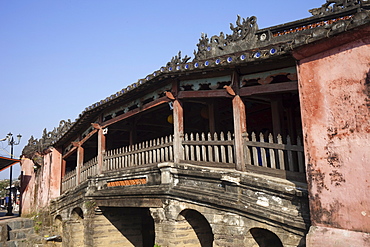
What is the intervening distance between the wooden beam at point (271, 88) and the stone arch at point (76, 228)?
787 centimetres

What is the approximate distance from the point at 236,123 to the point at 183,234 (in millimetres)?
2730

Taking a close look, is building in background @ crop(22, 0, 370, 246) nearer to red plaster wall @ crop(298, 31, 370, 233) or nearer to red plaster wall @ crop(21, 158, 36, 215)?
red plaster wall @ crop(298, 31, 370, 233)

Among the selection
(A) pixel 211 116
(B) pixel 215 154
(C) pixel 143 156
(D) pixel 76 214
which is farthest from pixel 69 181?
(B) pixel 215 154

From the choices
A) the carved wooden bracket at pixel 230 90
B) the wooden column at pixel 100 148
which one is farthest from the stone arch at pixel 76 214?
the carved wooden bracket at pixel 230 90

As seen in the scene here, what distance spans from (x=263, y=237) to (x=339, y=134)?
102 inches

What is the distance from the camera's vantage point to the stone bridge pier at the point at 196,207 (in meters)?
5.51

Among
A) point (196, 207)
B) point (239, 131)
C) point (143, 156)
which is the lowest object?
point (196, 207)

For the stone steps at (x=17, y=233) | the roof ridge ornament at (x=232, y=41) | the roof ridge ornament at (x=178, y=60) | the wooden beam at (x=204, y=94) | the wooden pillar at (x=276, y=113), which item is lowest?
the stone steps at (x=17, y=233)

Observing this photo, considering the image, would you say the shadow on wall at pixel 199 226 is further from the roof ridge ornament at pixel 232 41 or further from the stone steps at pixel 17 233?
the stone steps at pixel 17 233

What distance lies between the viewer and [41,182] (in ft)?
56.9

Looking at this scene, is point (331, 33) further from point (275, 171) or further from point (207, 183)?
point (207, 183)

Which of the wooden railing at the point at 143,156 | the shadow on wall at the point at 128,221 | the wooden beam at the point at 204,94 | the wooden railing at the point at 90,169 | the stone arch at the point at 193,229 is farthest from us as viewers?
the wooden railing at the point at 90,169

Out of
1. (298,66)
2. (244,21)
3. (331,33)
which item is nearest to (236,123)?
(298,66)

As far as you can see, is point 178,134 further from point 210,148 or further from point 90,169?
point 90,169
